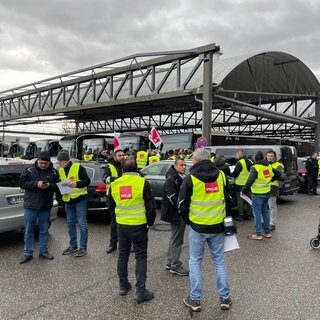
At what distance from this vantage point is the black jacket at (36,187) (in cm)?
560

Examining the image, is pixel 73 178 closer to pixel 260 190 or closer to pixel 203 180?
pixel 203 180

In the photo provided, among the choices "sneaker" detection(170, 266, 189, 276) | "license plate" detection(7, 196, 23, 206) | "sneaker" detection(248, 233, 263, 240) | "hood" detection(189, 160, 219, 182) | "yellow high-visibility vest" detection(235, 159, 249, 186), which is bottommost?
"sneaker" detection(248, 233, 263, 240)

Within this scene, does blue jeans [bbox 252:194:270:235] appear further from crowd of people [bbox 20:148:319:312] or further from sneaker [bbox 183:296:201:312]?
sneaker [bbox 183:296:201:312]

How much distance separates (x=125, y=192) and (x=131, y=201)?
0.13m

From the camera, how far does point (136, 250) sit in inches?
165

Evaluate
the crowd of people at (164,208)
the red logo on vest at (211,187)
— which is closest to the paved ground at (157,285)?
the crowd of people at (164,208)

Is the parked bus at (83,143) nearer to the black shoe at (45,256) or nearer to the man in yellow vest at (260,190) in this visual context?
the man in yellow vest at (260,190)

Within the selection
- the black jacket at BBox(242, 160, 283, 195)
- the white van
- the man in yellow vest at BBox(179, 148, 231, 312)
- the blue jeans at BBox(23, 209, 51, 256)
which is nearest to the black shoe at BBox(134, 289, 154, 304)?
the man in yellow vest at BBox(179, 148, 231, 312)

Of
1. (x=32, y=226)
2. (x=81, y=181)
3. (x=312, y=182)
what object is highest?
(x=81, y=181)

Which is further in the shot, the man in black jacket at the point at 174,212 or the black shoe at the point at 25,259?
the black shoe at the point at 25,259

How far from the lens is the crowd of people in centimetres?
393


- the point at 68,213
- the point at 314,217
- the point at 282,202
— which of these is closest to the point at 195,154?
the point at 68,213

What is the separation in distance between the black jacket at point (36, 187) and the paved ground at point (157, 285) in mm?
926

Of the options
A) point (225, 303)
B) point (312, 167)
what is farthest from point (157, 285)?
point (312, 167)
